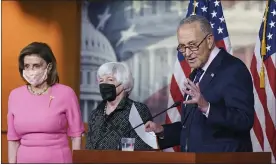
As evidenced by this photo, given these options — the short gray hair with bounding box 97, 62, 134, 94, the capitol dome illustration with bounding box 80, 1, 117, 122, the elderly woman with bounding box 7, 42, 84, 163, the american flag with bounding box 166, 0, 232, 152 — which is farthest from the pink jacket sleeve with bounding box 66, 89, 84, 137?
the capitol dome illustration with bounding box 80, 1, 117, 122

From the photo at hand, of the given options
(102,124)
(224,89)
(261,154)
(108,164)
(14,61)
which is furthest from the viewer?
(14,61)

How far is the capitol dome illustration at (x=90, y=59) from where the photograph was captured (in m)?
6.54

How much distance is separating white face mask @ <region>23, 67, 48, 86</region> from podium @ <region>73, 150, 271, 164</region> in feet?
2.43

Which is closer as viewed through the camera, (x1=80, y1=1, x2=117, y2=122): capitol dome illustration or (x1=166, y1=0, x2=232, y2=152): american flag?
(x1=166, y1=0, x2=232, y2=152): american flag

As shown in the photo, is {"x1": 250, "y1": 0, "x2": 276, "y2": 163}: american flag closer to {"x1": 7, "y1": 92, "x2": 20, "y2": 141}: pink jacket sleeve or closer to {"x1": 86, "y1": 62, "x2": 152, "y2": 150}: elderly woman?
{"x1": 86, "y1": 62, "x2": 152, "y2": 150}: elderly woman

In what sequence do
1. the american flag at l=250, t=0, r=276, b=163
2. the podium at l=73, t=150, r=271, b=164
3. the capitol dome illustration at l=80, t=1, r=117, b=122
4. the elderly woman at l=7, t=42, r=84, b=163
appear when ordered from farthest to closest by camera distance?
the capitol dome illustration at l=80, t=1, r=117, b=122 < the american flag at l=250, t=0, r=276, b=163 < the elderly woman at l=7, t=42, r=84, b=163 < the podium at l=73, t=150, r=271, b=164

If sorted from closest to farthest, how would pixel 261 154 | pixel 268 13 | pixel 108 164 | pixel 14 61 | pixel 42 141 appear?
1. pixel 108 164
2. pixel 261 154
3. pixel 42 141
4. pixel 268 13
5. pixel 14 61

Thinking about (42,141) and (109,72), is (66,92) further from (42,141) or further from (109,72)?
(109,72)

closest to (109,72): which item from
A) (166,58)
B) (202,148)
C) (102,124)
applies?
(102,124)

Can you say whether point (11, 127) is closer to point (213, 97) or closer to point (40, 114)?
point (40, 114)

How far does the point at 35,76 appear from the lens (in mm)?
3779

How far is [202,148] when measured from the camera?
3.46 m

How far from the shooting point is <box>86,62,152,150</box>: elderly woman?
167 inches

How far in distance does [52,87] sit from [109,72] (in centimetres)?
62
